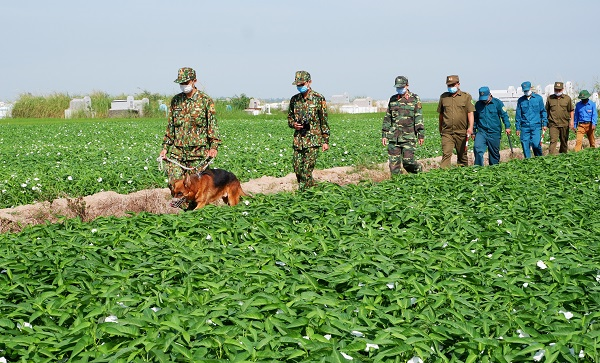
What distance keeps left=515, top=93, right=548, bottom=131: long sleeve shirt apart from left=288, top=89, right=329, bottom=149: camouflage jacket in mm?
6507

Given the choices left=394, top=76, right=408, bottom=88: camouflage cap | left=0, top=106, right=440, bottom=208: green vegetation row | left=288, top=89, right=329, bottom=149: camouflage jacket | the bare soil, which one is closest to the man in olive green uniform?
left=394, top=76, right=408, bottom=88: camouflage cap

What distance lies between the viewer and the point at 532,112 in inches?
621

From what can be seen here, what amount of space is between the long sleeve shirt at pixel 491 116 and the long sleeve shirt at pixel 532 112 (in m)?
1.53

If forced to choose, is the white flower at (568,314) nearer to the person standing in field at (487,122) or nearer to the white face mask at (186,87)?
the white face mask at (186,87)

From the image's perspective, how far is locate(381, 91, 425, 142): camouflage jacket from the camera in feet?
40.8

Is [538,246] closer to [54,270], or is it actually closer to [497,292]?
[497,292]

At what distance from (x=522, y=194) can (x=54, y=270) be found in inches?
210

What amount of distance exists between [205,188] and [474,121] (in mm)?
7508

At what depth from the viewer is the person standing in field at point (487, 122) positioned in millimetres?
14328

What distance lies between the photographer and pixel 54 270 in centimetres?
516

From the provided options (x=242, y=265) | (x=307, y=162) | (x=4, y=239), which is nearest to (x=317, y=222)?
(x=242, y=265)

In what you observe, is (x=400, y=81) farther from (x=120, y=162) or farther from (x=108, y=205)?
(x=120, y=162)

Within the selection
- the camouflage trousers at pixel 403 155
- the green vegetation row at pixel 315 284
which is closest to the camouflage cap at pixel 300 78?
the camouflage trousers at pixel 403 155

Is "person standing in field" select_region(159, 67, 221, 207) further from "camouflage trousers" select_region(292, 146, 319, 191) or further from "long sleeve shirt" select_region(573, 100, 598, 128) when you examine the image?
"long sleeve shirt" select_region(573, 100, 598, 128)
